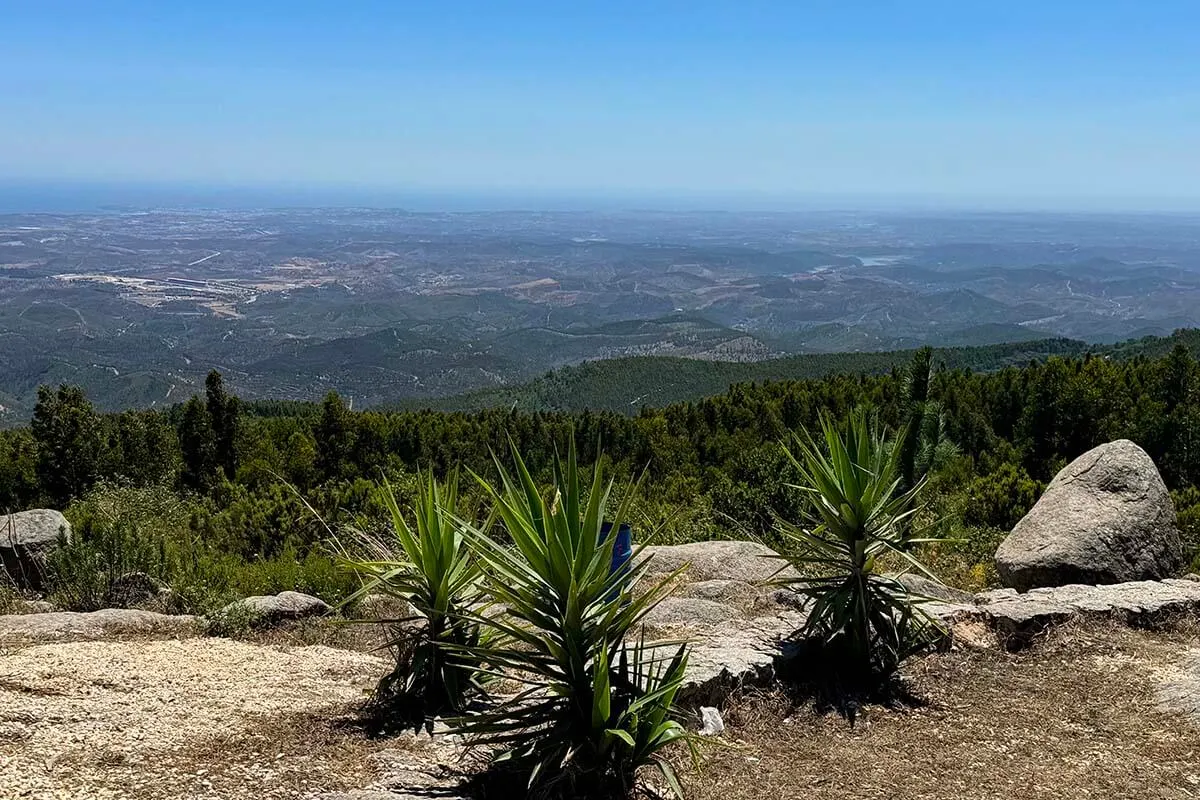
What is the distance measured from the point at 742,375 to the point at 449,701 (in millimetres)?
75228

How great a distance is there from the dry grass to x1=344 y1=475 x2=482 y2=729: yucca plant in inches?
60.6

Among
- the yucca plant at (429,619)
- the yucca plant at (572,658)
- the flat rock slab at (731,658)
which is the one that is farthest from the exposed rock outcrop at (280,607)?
the yucca plant at (572,658)

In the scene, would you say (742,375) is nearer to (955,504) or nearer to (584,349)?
(955,504)

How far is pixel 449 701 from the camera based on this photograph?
5.14 metres

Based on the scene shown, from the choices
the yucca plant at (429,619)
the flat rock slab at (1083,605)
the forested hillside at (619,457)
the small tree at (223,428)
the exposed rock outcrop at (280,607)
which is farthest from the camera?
the small tree at (223,428)

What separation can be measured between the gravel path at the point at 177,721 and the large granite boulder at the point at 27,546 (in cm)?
503

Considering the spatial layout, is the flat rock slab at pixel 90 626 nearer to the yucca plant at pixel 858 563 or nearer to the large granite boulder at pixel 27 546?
the large granite boulder at pixel 27 546

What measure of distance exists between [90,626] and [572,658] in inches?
195

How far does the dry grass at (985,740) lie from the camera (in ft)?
15.5

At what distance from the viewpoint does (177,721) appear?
191 inches

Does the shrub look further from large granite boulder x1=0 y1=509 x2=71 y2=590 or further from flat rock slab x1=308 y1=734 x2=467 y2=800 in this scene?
large granite boulder x1=0 y1=509 x2=71 y2=590

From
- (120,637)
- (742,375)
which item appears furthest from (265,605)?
(742,375)

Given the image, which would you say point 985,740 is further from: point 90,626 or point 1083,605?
point 90,626

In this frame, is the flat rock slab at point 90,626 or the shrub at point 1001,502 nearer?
the flat rock slab at point 90,626
